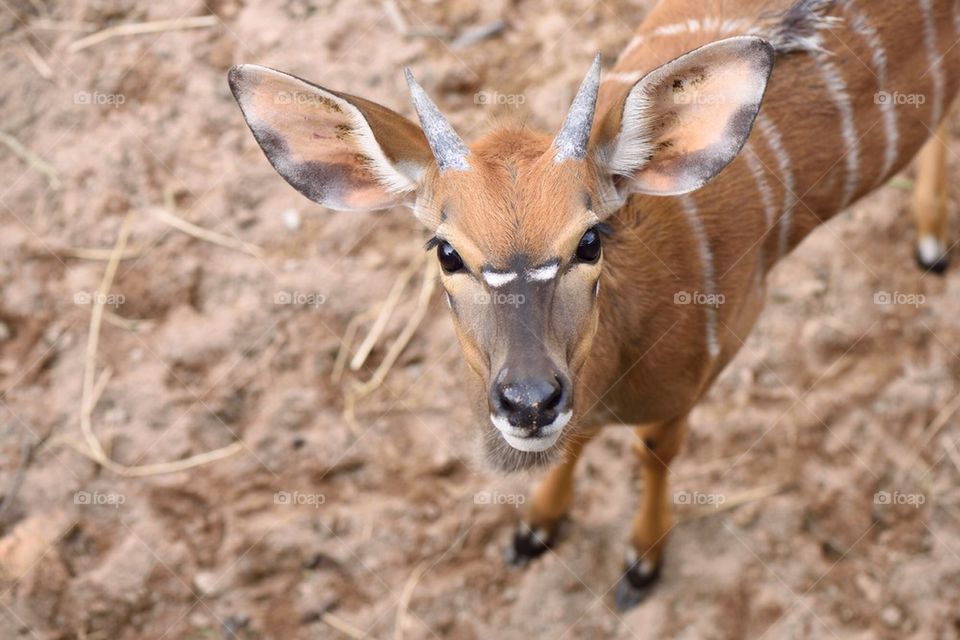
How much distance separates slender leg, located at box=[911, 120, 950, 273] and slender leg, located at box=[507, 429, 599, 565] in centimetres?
203

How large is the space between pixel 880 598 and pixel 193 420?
2.98 meters

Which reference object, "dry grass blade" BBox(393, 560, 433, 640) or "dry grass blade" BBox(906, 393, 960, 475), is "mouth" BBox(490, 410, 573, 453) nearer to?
"dry grass blade" BBox(393, 560, 433, 640)

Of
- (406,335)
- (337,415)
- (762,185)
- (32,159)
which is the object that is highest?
(762,185)

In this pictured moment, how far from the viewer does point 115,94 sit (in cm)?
501

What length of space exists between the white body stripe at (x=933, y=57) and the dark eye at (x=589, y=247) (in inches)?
67.5

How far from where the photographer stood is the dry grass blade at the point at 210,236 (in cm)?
464

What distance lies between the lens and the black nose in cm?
241

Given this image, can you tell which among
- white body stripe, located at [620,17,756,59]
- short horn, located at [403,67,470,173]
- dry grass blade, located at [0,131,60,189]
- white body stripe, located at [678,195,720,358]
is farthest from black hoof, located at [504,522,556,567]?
dry grass blade, located at [0,131,60,189]

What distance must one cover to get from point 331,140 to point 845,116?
181 cm

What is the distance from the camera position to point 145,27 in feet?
17.0

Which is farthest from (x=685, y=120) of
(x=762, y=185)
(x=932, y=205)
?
(x=932, y=205)

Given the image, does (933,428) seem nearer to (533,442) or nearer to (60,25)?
(533,442)

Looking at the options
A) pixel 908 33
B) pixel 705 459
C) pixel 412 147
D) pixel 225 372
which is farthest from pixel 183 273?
pixel 908 33

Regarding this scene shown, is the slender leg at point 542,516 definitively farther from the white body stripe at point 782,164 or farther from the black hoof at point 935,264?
the black hoof at point 935,264
